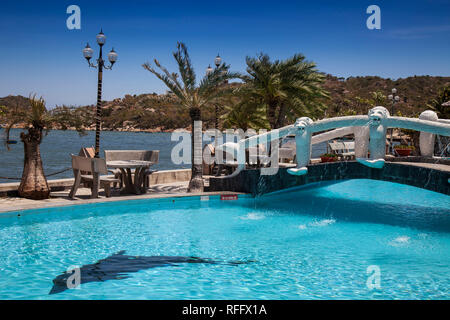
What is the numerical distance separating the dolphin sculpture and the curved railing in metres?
4.66

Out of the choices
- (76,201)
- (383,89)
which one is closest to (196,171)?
(76,201)

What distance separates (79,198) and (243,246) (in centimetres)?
531

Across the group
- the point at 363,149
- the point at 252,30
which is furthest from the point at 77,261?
the point at 252,30

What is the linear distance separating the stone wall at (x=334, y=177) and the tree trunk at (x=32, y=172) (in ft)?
15.2

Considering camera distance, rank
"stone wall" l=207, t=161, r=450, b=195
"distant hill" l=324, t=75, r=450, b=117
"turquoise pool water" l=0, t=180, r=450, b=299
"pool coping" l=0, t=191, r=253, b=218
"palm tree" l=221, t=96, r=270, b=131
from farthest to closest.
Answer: "distant hill" l=324, t=75, r=450, b=117 < "palm tree" l=221, t=96, r=270, b=131 < "stone wall" l=207, t=161, r=450, b=195 < "pool coping" l=0, t=191, r=253, b=218 < "turquoise pool water" l=0, t=180, r=450, b=299

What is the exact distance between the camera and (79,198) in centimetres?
1045

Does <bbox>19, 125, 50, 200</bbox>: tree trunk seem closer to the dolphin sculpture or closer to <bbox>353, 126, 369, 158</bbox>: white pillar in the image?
the dolphin sculpture

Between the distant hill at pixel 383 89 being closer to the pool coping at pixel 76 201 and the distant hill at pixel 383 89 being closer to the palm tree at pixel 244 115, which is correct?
the palm tree at pixel 244 115

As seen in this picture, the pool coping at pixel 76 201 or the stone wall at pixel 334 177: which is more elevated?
the stone wall at pixel 334 177

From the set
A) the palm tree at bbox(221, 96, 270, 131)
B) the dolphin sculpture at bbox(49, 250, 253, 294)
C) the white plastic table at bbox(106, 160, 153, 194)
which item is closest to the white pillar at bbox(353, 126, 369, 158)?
the dolphin sculpture at bbox(49, 250, 253, 294)

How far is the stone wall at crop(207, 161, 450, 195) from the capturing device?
8.57m

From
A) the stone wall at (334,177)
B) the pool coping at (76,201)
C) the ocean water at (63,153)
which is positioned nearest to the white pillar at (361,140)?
the stone wall at (334,177)

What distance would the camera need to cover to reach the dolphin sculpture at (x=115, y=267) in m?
5.31
